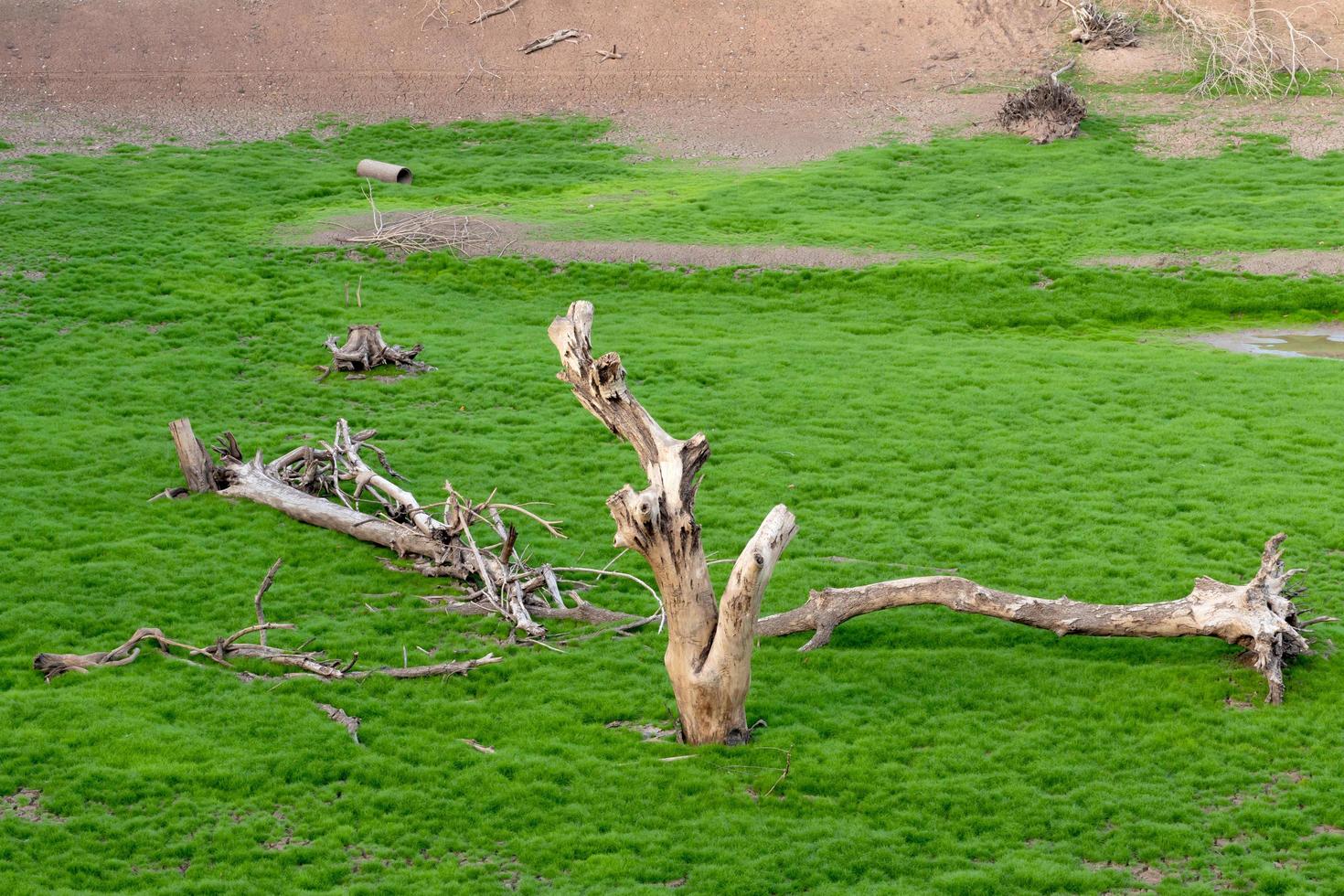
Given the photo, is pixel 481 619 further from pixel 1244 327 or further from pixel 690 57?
pixel 690 57

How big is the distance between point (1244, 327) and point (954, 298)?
200 inches

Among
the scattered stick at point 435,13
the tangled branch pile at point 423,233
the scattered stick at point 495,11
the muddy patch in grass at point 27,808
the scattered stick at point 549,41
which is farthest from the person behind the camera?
the scattered stick at point 495,11

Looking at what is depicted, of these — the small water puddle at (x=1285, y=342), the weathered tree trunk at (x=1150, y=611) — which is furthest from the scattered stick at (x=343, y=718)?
the small water puddle at (x=1285, y=342)

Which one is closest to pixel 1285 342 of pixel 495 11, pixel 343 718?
pixel 343 718

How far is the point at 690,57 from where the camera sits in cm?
3766

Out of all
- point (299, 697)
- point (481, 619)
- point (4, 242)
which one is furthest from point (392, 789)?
point (4, 242)

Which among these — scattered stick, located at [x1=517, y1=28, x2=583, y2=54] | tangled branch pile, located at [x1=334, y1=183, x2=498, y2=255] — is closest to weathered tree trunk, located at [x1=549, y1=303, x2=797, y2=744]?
tangled branch pile, located at [x1=334, y1=183, x2=498, y2=255]

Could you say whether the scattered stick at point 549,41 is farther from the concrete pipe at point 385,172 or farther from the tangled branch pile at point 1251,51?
the tangled branch pile at point 1251,51

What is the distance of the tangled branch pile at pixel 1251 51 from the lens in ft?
115

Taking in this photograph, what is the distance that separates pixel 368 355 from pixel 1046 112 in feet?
64.7

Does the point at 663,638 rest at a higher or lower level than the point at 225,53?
lower

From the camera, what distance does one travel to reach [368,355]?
21.4 m

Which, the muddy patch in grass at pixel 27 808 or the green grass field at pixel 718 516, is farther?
the muddy patch in grass at pixel 27 808

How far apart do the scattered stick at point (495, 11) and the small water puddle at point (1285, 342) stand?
24.4 metres
